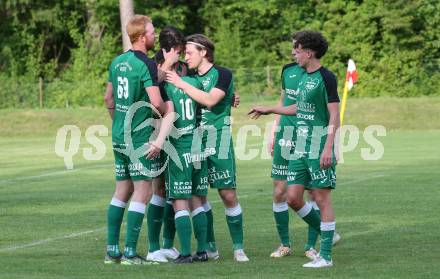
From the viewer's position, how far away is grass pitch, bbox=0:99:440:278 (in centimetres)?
917

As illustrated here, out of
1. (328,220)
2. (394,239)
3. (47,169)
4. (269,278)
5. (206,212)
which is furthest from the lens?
(47,169)

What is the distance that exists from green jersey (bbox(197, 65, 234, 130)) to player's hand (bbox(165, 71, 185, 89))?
307 millimetres

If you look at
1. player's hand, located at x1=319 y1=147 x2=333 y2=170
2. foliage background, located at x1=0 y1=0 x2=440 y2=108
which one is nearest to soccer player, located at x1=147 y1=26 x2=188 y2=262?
player's hand, located at x1=319 y1=147 x2=333 y2=170

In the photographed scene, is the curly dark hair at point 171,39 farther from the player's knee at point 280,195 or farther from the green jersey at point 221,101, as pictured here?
the player's knee at point 280,195

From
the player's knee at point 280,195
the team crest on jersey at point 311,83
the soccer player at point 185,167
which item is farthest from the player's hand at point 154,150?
the player's knee at point 280,195

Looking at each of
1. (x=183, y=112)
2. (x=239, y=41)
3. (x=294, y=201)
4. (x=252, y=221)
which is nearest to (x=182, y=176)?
(x=183, y=112)

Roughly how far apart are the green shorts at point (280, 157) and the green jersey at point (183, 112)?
1.14 m

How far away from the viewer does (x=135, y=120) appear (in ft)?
31.2

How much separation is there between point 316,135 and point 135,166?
152 cm

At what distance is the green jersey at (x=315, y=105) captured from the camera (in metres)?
9.42

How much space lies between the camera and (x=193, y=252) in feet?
34.0

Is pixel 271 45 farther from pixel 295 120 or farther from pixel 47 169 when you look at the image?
pixel 295 120

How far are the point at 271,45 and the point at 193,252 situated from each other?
40.4 meters

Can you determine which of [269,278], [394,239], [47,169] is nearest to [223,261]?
[269,278]
